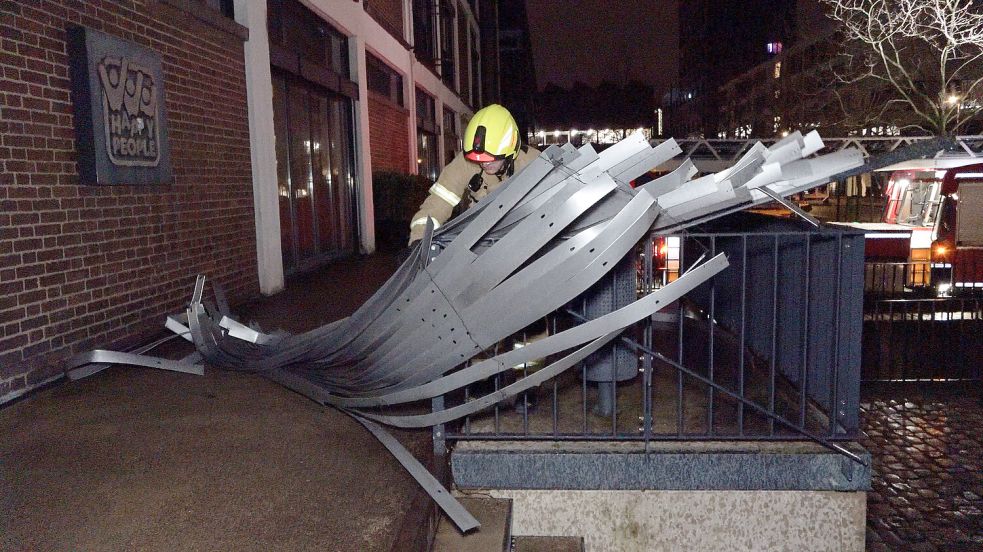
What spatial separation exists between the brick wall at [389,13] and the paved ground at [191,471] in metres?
11.2

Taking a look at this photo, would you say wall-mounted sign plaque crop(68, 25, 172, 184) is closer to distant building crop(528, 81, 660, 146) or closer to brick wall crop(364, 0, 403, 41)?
brick wall crop(364, 0, 403, 41)

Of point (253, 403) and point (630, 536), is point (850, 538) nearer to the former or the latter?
point (630, 536)

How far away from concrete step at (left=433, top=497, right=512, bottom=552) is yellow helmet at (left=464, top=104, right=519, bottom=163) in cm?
199

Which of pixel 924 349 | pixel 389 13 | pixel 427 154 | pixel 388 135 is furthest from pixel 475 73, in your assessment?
pixel 924 349

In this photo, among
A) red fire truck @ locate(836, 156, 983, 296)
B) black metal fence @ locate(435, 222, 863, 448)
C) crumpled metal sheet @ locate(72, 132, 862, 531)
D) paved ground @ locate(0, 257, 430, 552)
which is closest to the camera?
paved ground @ locate(0, 257, 430, 552)

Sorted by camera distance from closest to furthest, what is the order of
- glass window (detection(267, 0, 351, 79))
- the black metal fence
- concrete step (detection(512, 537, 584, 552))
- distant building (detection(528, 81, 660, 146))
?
the black metal fence
concrete step (detection(512, 537, 584, 552))
glass window (detection(267, 0, 351, 79))
distant building (detection(528, 81, 660, 146))

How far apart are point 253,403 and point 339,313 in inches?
120

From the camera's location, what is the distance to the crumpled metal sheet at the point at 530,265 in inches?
126

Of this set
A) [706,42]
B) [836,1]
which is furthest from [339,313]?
[706,42]

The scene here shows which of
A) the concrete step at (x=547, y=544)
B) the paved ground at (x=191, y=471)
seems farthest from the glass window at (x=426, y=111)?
the concrete step at (x=547, y=544)

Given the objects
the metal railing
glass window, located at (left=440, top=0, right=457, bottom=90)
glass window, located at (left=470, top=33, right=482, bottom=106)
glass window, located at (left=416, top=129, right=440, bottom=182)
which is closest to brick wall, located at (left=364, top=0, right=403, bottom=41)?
glass window, located at (left=416, top=129, right=440, bottom=182)

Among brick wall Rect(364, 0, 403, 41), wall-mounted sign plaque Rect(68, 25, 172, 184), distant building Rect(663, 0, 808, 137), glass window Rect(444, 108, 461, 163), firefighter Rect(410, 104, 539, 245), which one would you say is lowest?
firefighter Rect(410, 104, 539, 245)

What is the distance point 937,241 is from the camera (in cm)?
1184

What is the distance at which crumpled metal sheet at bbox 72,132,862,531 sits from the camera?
126 inches
